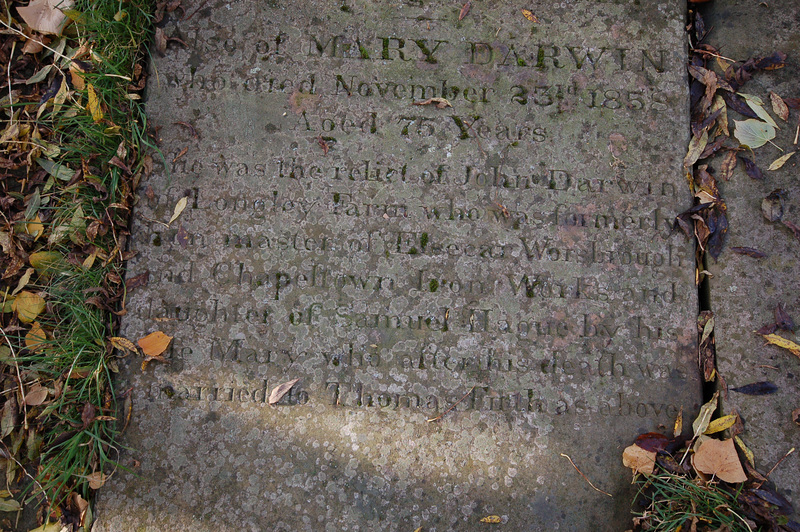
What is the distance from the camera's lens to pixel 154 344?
213 centimetres

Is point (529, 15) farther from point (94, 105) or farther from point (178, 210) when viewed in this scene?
point (94, 105)

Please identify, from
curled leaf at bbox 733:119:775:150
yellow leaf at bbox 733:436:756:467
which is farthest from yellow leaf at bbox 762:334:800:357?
Answer: curled leaf at bbox 733:119:775:150

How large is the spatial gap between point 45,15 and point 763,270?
137 inches

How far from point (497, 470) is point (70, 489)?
1.79 metres

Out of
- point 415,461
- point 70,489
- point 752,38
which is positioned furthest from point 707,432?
point 70,489

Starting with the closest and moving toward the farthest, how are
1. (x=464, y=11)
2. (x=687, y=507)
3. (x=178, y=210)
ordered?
(x=687, y=507)
(x=178, y=210)
(x=464, y=11)

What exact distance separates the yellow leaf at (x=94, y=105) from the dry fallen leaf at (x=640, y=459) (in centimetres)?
273

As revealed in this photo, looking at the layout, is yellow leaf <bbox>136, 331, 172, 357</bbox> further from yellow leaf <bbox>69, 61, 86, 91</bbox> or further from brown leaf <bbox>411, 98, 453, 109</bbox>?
brown leaf <bbox>411, 98, 453, 109</bbox>

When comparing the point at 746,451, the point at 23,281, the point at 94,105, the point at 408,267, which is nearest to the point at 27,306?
the point at 23,281

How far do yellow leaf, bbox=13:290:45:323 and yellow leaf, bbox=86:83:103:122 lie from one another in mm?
829

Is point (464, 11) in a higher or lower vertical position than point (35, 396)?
higher

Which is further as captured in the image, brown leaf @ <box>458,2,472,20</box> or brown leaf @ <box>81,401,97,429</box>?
brown leaf @ <box>458,2,472,20</box>

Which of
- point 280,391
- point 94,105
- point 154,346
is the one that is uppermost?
point 94,105

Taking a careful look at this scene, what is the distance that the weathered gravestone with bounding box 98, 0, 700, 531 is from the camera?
208 centimetres
